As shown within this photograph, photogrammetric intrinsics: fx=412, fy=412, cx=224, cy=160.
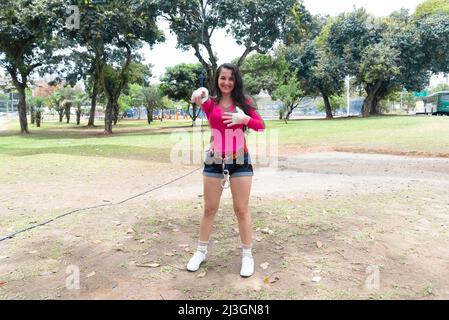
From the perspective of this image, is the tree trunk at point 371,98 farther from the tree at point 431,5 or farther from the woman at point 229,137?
the woman at point 229,137

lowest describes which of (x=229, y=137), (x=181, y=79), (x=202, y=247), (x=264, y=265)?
(x=264, y=265)

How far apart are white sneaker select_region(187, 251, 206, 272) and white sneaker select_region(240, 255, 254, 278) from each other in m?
0.40

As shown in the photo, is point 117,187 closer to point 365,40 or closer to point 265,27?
point 265,27

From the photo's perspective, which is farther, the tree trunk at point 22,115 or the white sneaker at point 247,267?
the tree trunk at point 22,115

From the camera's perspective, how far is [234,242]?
4.36 metres

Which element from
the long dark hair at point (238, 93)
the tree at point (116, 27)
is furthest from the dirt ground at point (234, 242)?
the tree at point (116, 27)

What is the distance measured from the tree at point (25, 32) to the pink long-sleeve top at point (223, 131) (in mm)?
20403

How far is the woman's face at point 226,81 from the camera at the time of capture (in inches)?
134

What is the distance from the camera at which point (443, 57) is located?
36.1 m

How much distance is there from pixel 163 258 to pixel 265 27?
869 inches

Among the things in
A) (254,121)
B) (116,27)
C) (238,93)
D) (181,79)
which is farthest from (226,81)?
(181,79)

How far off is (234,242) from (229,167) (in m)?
1.25

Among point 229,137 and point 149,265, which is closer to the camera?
point 229,137

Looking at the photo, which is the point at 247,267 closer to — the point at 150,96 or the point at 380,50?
the point at 380,50
